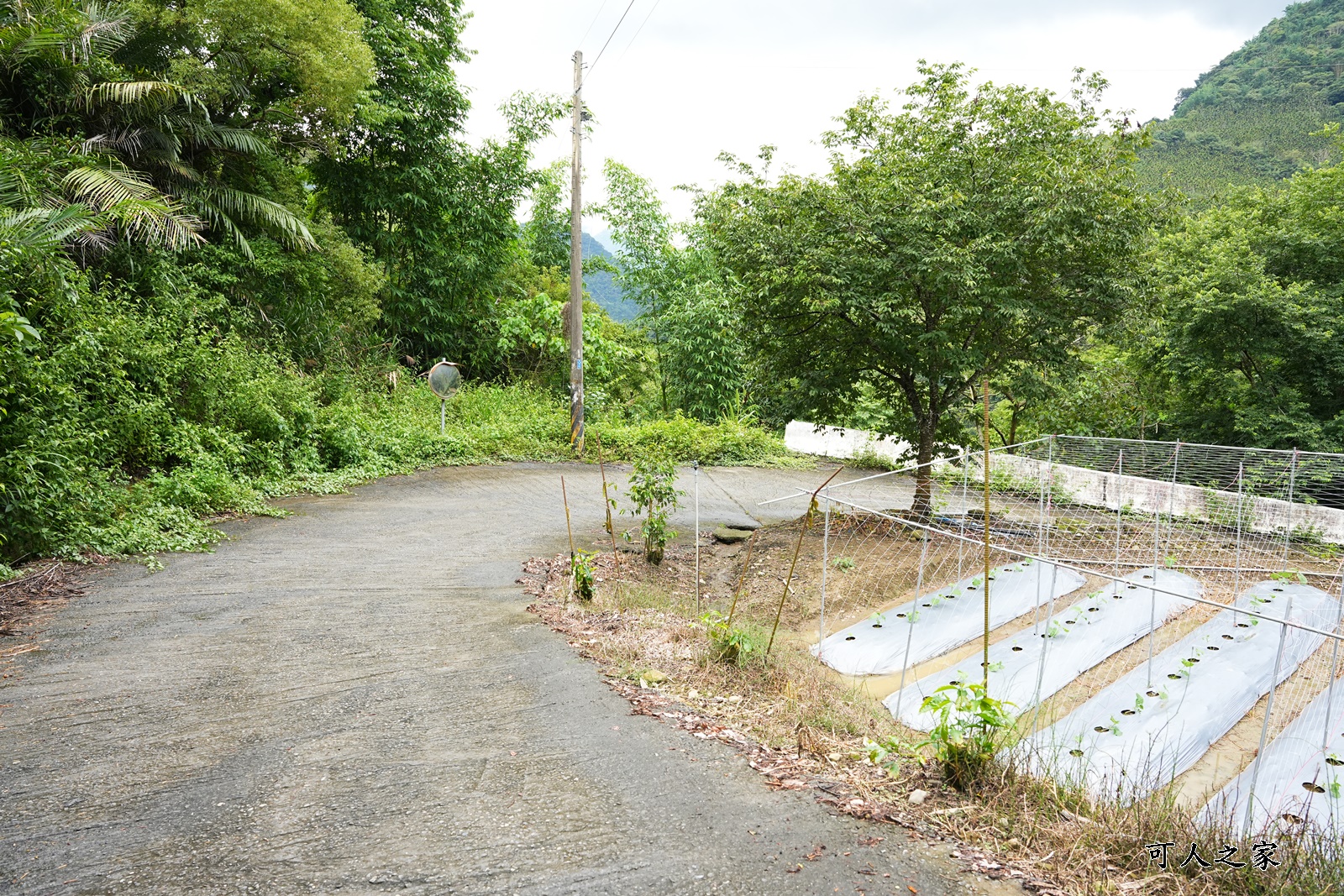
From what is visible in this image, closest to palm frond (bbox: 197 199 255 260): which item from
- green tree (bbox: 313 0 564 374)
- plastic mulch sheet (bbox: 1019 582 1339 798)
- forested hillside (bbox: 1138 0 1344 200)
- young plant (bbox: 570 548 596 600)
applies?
green tree (bbox: 313 0 564 374)

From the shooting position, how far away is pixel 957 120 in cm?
952

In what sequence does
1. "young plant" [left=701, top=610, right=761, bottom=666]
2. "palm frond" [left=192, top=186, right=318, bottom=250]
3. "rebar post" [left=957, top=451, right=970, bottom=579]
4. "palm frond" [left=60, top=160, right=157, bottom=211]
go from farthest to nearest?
"palm frond" [left=192, top=186, right=318, bottom=250], "palm frond" [left=60, top=160, right=157, bottom=211], "rebar post" [left=957, top=451, right=970, bottom=579], "young plant" [left=701, top=610, right=761, bottom=666]

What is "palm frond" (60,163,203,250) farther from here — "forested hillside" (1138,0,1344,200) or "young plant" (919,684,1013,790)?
"forested hillside" (1138,0,1344,200)

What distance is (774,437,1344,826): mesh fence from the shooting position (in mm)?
4145

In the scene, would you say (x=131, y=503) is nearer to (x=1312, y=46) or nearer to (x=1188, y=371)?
(x=1188, y=371)

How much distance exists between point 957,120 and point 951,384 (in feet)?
11.1

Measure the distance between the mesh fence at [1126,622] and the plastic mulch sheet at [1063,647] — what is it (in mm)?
20

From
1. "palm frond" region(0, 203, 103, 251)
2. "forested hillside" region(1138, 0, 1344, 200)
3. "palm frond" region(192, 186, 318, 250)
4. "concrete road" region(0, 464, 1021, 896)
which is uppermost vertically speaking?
"forested hillside" region(1138, 0, 1344, 200)

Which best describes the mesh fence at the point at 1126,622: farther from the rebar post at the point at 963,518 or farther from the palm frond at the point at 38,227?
the palm frond at the point at 38,227

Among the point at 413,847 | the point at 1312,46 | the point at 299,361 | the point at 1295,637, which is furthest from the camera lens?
the point at 1312,46

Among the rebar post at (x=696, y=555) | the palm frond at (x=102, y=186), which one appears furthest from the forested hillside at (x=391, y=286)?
the rebar post at (x=696, y=555)

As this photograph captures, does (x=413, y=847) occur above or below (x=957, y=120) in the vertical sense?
below

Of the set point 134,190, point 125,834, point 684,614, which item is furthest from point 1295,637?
point 134,190

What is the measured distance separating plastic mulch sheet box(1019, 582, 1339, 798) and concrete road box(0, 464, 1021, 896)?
4.74ft
